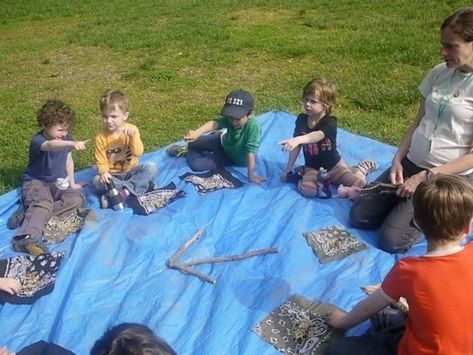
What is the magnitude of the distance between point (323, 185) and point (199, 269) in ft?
4.10

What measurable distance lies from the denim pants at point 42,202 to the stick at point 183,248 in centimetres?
99

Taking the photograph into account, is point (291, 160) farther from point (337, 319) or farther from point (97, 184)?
point (337, 319)

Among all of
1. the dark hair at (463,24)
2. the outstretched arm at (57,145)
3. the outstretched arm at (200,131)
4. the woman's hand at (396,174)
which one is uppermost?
the dark hair at (463,24)

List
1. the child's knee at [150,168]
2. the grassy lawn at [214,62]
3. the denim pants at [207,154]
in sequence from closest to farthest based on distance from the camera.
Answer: the child's knee at [150,168]
the denim pants at [207,154]
the grassy lawn at [214,62]

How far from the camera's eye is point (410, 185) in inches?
133

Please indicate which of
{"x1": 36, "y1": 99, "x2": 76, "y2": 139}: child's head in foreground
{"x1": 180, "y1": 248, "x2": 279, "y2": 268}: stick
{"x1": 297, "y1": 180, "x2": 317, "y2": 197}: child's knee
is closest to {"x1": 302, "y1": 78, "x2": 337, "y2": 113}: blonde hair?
{"x1": 297, "y1": 180, "x2": 317, "y2": 197}: child's knee

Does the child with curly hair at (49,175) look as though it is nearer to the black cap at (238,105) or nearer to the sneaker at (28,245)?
the sneaker at (28,245)

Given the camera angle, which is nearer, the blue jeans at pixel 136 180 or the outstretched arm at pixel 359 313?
the outstretched arm at pixel 359 313

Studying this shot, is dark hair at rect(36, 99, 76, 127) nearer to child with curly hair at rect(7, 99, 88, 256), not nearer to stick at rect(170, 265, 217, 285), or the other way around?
child with curly hair at rect(7, 99, 88, 256)

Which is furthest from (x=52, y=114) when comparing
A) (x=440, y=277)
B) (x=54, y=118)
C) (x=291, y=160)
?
(x=440, y=277)

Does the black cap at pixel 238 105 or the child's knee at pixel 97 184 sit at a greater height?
the black cap at pixel 238 105

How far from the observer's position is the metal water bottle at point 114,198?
12.7ft

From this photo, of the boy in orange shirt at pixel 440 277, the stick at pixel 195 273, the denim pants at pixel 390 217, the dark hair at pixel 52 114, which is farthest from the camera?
the dark hair at pixel 52 114

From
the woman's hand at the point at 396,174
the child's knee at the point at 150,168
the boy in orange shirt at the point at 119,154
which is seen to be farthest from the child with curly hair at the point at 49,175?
the woman's hand at the point at 396,174
